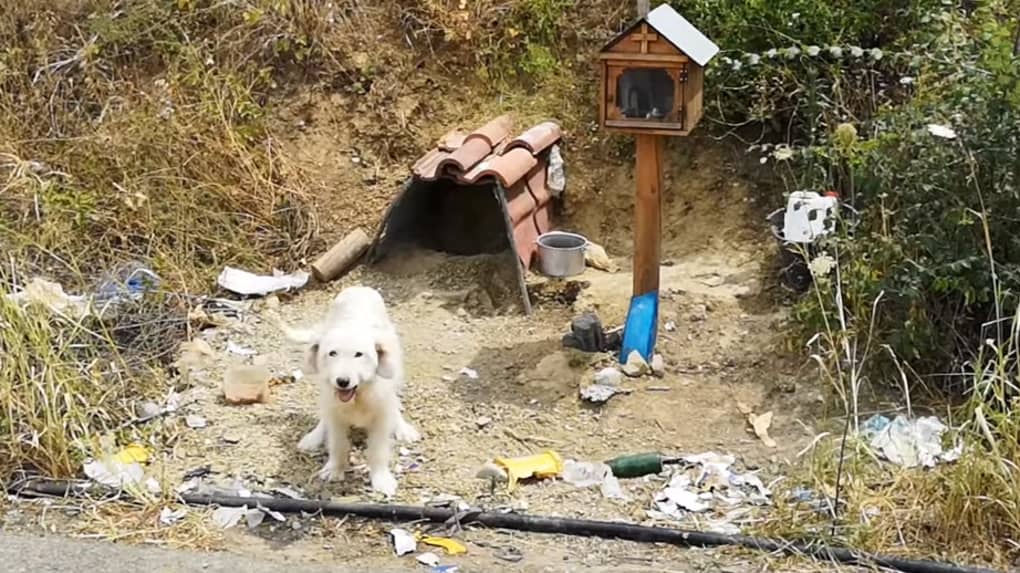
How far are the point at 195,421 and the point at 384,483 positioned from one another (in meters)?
0.93

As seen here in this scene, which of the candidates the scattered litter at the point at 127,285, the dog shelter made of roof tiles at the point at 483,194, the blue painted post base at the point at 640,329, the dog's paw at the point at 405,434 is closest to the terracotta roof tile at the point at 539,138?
the dog shelter made of roof tiles at the point at 483,194

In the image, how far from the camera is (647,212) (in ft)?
16.7

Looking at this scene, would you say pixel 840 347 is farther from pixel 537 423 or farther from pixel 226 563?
pixel 226 563

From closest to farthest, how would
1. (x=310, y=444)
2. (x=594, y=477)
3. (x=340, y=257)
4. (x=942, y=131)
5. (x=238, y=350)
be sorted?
(x=594, y=477)
(x=942, y=131)
(x=310, y=444)
(x=238, y=350)
(x=340, y=257)

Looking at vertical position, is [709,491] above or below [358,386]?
below

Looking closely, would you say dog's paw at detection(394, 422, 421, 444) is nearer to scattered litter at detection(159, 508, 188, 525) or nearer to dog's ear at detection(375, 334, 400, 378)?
dog's ear at detection(375, 334, 400, 378)

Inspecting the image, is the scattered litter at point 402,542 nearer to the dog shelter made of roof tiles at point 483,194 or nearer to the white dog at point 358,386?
the white dog at point 358,386

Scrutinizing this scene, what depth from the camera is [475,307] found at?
5.87 meters

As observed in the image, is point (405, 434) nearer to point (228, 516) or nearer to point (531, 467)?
point (531, 467)

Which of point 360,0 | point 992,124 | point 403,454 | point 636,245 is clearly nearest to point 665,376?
point 636,245

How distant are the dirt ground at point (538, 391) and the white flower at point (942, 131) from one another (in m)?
1.01

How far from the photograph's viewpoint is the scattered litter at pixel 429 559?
389 centimetres

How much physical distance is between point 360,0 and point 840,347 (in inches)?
142

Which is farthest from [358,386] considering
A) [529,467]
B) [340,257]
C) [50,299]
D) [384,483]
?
[340,257]
